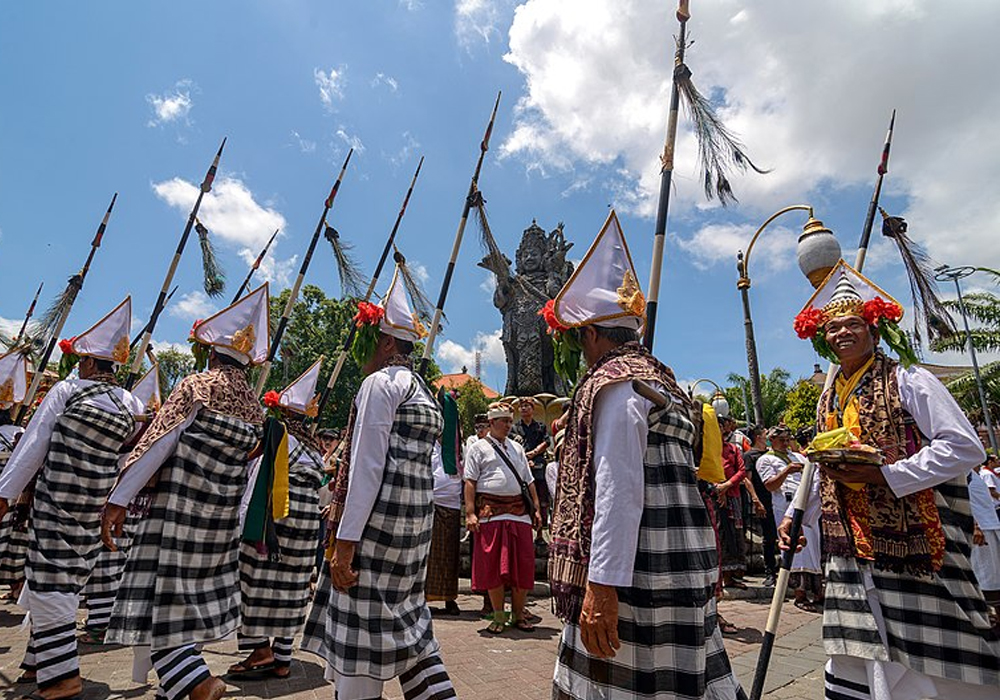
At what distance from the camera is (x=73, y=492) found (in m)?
4.38

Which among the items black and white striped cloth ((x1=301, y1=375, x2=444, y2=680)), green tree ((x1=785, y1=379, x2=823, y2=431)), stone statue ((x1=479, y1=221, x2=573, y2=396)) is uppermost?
green tree ((x1=785, y1=379, x2=823, y2=431))

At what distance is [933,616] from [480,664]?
10.6 ft

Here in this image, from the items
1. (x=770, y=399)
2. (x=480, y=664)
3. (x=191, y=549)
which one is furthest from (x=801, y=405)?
(x=191, y=549)

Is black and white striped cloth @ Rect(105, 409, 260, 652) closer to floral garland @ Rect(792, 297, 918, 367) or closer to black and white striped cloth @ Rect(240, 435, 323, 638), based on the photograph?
black and white striped cloth @ Rect(240, 435, 323, 638)

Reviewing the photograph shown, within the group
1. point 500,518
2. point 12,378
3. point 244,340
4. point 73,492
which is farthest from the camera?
point 12,378

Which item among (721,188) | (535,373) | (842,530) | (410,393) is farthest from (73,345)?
(535,373)

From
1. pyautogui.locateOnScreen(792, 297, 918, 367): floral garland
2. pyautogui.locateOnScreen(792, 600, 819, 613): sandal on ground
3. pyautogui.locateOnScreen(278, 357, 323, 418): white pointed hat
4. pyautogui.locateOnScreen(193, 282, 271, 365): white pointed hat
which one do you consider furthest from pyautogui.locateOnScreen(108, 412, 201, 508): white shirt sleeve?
pyautogui.locateOnScreen(792, 600, 819, 613): sandal on ground

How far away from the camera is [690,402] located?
259 cm

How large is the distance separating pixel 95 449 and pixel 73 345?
0.96 meters

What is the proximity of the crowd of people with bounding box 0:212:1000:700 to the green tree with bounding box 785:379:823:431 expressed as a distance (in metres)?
33.7

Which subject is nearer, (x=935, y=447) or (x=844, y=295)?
(x=935, y=447)

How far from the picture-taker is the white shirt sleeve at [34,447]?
409 centimetres

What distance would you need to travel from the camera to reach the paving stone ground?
4.09 m

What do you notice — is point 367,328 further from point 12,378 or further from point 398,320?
point 12,378
